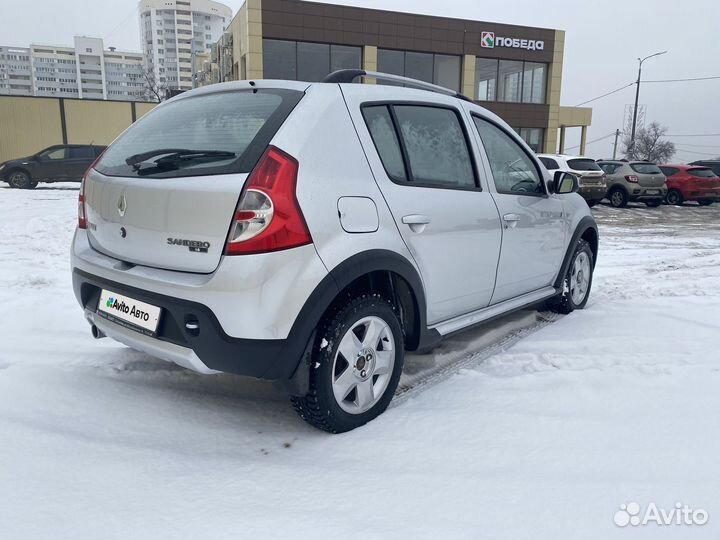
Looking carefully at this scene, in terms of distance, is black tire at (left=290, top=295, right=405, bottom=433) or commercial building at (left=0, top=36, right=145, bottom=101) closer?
black tire at (left=290, top=295, right=405, bottom=433)

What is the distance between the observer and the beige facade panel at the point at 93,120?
1106 inches

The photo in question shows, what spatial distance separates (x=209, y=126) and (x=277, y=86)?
1.22 ft

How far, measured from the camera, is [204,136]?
2529mm

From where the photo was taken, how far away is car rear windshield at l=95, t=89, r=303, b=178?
7.64 feet

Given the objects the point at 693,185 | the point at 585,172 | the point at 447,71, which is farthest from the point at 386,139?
the point at 447,71

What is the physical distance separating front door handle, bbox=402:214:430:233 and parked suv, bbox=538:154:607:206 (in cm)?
1370

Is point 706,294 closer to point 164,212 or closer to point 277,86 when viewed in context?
point 277,86

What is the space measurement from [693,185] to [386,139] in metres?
18.7

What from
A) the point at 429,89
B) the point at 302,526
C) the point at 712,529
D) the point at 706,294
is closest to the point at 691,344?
the point at 706,294

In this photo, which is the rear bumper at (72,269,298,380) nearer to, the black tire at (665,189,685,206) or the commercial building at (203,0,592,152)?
the black tire at (665,189,685,206)

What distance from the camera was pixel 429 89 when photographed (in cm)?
340

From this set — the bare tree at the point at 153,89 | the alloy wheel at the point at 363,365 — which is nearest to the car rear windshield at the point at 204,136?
the alloy wheel at the point at 363,365

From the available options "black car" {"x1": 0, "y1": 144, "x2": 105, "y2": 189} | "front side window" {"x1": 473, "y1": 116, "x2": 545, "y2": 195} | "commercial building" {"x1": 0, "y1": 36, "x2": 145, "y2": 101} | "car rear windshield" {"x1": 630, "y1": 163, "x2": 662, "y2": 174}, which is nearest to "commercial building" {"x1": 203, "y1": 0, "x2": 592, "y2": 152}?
"black car" {"x1": 0, "y1": 144, "x2": 105, "y2": 189}

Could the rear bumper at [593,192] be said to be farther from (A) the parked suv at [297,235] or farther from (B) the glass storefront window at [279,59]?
(B) the glass storefront window at [279,59]
